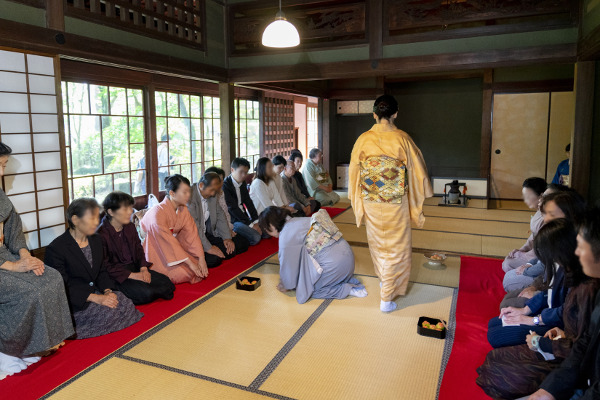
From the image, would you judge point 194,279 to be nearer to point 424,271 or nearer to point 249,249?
point 249,249

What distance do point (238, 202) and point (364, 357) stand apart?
3213 millimetres

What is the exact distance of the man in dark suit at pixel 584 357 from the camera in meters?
1.76

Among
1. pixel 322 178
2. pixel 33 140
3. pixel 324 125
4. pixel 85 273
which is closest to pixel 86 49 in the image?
pixel 33 140

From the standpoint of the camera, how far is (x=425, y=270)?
4.48 metres

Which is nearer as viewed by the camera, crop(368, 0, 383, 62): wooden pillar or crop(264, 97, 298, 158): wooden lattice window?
crop(368, 0, 383, 62): wooden pillar

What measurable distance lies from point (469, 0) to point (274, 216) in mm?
3381

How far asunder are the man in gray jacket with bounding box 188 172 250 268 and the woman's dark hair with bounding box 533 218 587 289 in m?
3.04

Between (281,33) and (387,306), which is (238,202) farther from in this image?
(387,306)

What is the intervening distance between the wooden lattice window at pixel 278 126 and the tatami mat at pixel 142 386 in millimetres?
6804

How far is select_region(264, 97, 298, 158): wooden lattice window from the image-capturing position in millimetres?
9195

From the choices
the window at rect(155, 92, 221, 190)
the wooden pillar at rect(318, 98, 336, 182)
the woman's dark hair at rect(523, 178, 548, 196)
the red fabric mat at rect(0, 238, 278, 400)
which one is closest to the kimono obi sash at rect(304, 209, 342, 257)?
the red fabric mat at rect(0, 238, 278, 400)

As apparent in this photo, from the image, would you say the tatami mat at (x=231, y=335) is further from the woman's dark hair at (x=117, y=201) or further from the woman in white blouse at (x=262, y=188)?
the woman in white blouse at (x=262, y=188)

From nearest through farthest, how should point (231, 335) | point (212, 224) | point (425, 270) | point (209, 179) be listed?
1. point (231, 335)
2. point (425, 270)
3. point (209, 179)
4. point (212, 224)

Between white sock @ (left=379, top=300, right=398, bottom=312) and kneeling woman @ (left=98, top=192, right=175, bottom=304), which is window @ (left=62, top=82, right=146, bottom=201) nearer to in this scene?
kneeling woman @ (left=98, top=192, right=175, bottom=304)
